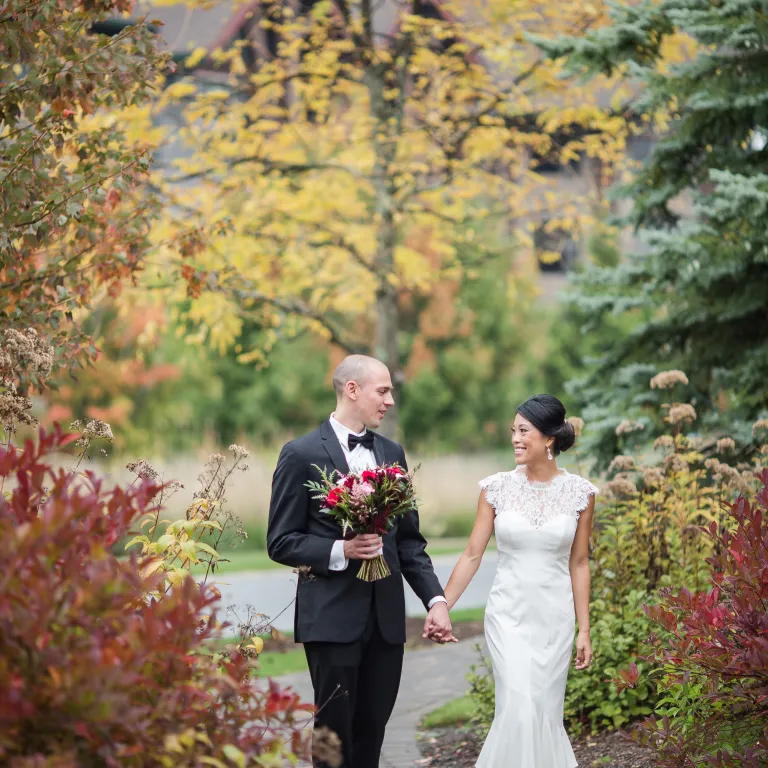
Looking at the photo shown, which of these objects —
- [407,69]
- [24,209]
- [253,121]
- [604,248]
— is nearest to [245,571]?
[253,121]

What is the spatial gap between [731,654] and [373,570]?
1558mm

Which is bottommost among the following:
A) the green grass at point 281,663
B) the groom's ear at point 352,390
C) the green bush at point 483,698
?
the green grass at point 281,663

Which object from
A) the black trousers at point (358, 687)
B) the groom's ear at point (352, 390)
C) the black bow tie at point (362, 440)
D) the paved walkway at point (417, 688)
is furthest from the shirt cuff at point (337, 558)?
the paved walkway at point (417, 688)

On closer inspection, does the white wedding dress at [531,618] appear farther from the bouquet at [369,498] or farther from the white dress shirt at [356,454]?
the bouquet at [369,498]

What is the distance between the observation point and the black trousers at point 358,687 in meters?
4.77

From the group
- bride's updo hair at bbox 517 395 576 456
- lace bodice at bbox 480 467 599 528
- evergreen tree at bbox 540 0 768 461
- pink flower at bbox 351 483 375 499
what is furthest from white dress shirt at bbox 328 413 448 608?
evergreen tree at bbox 540 0 768 461

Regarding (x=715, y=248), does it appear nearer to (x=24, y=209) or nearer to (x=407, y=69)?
(x=407, y=69)

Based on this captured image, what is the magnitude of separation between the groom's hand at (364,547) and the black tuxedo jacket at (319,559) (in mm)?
136

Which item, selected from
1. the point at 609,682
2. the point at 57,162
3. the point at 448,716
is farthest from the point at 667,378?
the point at 57,162

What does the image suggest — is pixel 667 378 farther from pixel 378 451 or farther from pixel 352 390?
pixel 352 390

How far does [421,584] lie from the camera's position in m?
5.11

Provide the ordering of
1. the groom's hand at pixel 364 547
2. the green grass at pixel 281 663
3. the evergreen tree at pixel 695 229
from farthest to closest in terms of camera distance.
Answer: the green grass at pixel 281 663, the evergreen tree at pixel 695 229, the groom's hand at pixel 364 547

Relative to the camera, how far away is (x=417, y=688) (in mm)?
8867

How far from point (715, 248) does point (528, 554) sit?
4.44 metres
